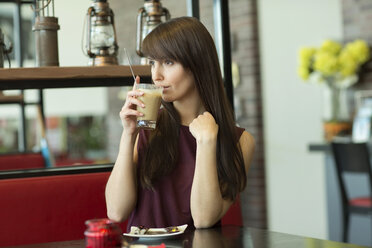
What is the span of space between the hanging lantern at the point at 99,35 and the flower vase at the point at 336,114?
11.3ft

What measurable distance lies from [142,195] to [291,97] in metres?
4.32

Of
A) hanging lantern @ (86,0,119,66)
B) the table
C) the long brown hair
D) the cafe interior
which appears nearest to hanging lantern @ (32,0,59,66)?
the cafe interior

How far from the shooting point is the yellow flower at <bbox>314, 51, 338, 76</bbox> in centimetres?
516

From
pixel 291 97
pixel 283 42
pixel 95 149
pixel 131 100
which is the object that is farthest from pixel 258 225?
pixel 131 100

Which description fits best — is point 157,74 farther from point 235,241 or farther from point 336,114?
point 336,114

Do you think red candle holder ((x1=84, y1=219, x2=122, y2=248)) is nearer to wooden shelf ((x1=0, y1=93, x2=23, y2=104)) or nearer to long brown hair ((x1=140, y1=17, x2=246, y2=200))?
long brown hair ((x1=140, y1=17, x2=246, y2=200))

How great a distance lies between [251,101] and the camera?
20.4ft

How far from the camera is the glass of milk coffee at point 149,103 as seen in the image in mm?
1704

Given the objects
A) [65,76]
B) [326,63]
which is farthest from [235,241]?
[326,63]

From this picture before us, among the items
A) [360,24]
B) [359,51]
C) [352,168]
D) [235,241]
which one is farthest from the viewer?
[360,24]

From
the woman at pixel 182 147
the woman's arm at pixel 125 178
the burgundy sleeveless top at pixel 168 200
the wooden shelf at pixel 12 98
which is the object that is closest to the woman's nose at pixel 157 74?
the woman at pixel 182 147

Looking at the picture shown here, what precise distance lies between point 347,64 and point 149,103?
3.75 meters

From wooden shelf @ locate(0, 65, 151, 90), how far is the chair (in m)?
2.38

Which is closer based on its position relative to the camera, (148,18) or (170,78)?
(170,78)
